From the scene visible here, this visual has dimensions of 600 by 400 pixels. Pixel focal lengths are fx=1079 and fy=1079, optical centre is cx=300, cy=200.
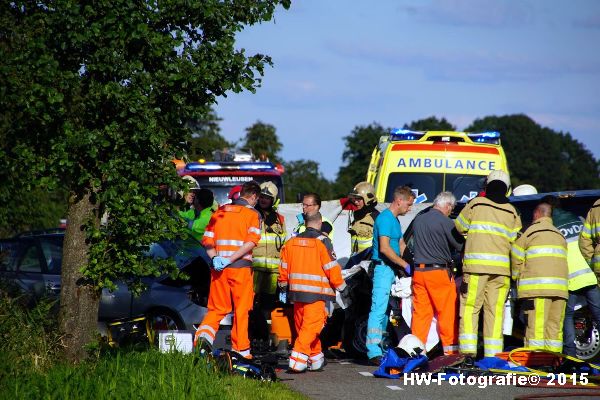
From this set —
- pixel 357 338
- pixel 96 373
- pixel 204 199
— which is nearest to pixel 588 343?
pixel 357 338

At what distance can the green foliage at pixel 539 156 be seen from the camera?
9775 centimetres

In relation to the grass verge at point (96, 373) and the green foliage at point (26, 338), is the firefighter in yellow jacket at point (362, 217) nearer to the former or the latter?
the grass verge at point (96, 373)

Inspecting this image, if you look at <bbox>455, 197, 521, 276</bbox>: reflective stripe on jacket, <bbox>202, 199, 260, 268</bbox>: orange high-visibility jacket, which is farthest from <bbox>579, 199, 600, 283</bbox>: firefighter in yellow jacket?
<bbox>202, 199, 260, 268</bbox>: orange high-visibility jacket

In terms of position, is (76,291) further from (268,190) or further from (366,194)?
(366,194)

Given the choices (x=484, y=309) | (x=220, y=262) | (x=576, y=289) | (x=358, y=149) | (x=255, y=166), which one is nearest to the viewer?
(x=220, y=262)

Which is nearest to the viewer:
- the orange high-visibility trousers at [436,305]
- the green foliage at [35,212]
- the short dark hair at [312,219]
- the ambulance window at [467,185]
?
the orange high-visibility trousers at [436,305]

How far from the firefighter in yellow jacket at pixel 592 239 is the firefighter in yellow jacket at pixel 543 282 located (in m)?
0.29

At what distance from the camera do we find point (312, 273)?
37.5ft

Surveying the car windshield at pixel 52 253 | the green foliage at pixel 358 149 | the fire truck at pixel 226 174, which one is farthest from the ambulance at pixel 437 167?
the green foliage at pixel 358 149

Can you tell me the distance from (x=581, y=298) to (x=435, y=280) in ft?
5.76

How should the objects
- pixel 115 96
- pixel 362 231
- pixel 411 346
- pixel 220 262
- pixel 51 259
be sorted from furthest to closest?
pixel 51 259 < pixel 362 231 < pixel 220 262 < pixel 411 346 < pixel 115 96

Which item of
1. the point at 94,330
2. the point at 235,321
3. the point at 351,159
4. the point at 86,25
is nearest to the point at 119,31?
the point at 86,25

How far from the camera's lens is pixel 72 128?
909 centimetres

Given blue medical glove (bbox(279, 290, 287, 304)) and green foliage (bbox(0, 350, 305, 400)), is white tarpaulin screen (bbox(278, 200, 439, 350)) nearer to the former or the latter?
blue medical glove (bbox(279, 290, 287, 304))
